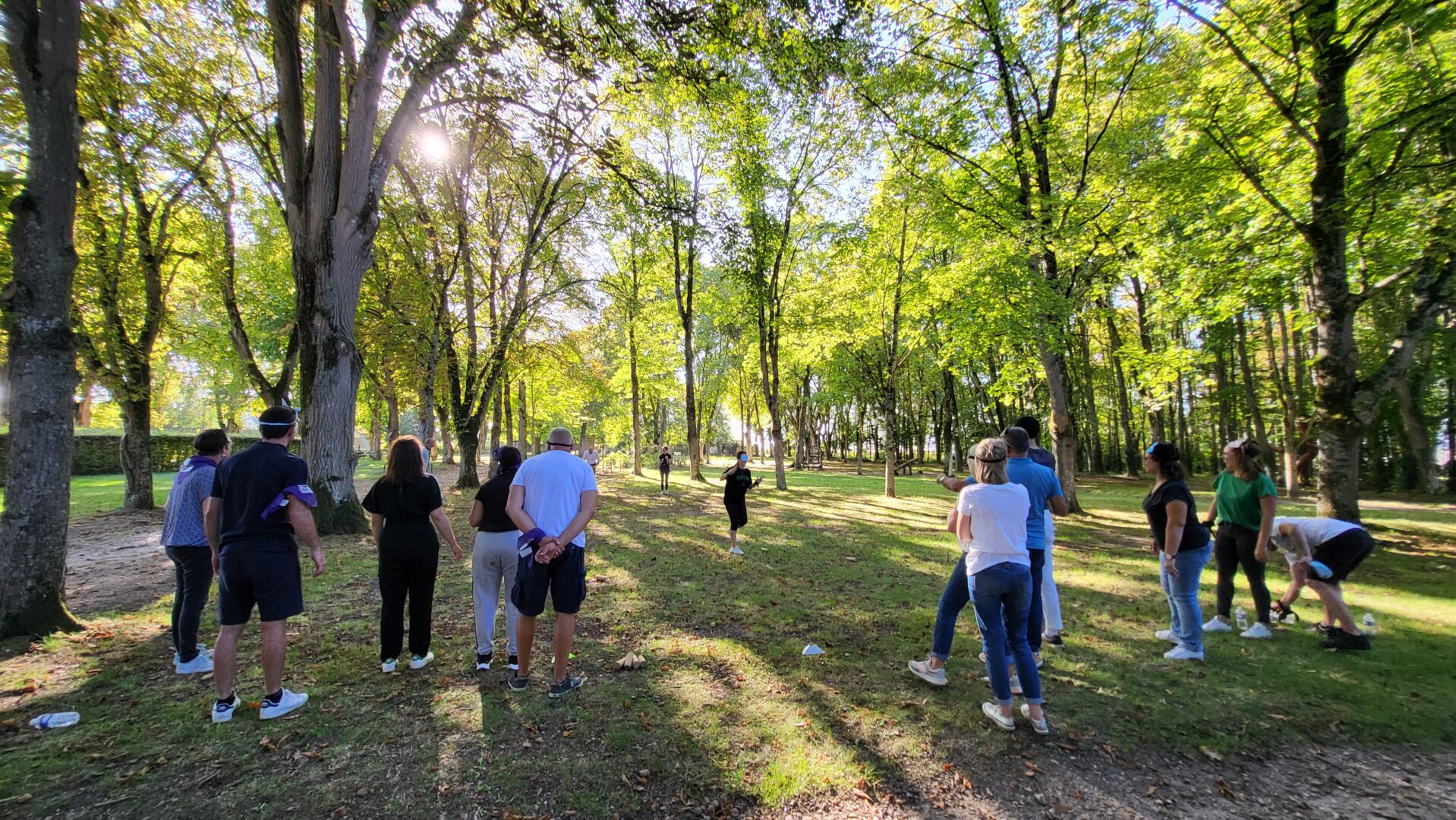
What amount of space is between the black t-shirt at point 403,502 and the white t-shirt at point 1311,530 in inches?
312

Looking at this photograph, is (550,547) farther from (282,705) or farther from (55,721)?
(55,721)

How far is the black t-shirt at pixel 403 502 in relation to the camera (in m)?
4.26

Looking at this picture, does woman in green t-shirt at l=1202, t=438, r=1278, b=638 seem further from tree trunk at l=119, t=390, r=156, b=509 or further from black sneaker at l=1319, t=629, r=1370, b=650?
tree trunk at l=119, t=390, r=156, b=509

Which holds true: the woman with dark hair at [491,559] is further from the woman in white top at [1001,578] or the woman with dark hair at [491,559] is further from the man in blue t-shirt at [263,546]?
the woman in white top at [1001,578]

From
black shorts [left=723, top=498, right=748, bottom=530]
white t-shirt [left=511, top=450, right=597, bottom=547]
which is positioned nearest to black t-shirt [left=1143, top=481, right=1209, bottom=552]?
white t-shirt [left=511, top=450, right=597, bottom=547]

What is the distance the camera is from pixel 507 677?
4.46m

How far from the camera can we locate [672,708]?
4059mm

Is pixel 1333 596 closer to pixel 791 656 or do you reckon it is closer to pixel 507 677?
pixel 791 656

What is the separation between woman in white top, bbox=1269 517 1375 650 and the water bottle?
998 centimetres

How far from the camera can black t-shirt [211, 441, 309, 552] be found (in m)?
3.52

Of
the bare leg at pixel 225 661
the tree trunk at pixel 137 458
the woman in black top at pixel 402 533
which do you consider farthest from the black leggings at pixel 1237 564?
the tree trunk at pixel 137 458

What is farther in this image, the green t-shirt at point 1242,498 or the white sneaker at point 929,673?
the green t-shirt at point 1242,498

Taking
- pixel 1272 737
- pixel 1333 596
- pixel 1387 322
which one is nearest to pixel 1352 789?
pixel 1272 737

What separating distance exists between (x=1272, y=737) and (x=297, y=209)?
43.2 ft
